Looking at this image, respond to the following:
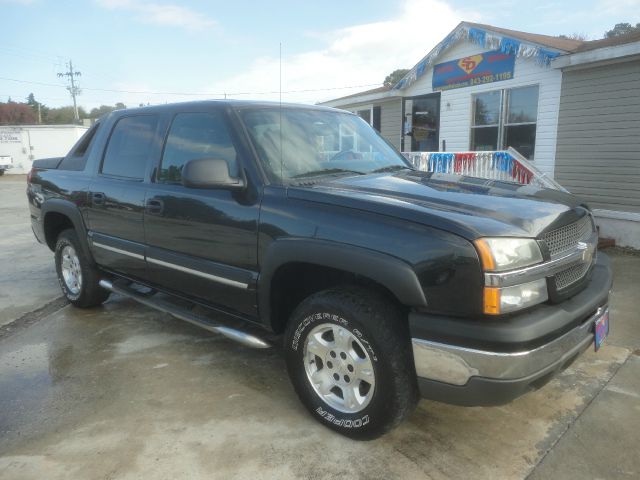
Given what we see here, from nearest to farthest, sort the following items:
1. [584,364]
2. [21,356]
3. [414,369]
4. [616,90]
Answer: [414,369] → [584,364] → [21,356] → [616,90]

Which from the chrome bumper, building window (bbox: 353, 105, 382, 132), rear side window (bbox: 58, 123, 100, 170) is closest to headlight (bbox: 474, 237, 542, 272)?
the chrome bumper

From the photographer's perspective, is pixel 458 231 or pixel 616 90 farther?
pixel 616 90

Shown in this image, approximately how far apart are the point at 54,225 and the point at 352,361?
3945 millimetres

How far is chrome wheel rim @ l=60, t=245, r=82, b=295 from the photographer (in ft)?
16.0

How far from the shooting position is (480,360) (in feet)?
7.10

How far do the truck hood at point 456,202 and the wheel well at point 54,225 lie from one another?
10.5 ft

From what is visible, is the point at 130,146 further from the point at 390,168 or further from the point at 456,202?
the point at 456,202

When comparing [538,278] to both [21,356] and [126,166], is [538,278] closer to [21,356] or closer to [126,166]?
[126,166]

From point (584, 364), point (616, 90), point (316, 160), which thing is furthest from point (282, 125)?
point (616, 90)

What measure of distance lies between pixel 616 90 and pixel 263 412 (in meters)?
7.44

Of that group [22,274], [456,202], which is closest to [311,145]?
[456,202]

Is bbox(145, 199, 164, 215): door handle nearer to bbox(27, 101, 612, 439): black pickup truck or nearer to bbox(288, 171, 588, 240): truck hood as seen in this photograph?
bbox(27, 101, 612, 439): black pickup truck

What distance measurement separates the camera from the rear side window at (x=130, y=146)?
12.6ft

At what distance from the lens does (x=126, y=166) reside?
4035 millimetres
